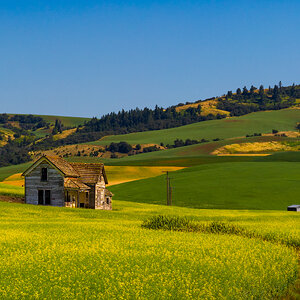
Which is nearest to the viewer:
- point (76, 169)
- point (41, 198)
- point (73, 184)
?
point (73, 184)

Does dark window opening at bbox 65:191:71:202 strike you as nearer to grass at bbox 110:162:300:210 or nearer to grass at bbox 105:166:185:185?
grass at bbox 110:162:300:210

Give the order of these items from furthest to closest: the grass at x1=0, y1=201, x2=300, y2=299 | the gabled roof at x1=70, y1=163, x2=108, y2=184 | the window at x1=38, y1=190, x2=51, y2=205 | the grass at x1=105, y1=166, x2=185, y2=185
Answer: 1. the grass at x1=105, y1=166, x2=185, y2=185
2. the gabled roof at x1=70, y1=163, x2=108, y2=184
3. the window at x1=38, y1=190, x2=51, y2=205
4. the grass at x1=0, y1=201, x2=300, y2=299

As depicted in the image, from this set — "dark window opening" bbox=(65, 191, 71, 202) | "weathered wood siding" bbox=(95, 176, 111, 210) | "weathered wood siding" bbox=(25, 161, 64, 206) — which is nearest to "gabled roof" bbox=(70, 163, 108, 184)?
"weathered wood siding" bbox=(95, 176, 111, 210)

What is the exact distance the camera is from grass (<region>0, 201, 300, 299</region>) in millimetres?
15867

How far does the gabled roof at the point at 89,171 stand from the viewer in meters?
67.9

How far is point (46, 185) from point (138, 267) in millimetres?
46938

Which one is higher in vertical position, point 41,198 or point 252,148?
point 252,148

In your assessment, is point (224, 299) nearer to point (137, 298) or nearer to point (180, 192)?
point (137, 298)

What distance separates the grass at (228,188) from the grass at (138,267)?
169 ft

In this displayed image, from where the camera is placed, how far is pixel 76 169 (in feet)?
225

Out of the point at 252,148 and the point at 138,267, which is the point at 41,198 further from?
the point at 252,148

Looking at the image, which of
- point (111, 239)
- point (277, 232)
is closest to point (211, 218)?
point (277, 232)

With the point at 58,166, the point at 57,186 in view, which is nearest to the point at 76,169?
the point at 58,166

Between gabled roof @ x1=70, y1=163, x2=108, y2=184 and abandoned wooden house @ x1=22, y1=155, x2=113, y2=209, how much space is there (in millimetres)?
364
